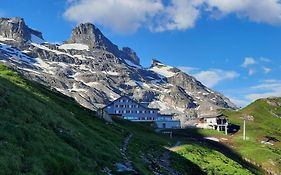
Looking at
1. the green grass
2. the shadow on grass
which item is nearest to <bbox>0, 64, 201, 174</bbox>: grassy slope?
the green grass

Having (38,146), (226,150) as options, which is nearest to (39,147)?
(38,146)

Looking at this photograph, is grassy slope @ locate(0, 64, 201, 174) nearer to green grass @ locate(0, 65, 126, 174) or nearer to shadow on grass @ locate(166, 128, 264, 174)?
green grass @ locate(0, 65, 126, 174)

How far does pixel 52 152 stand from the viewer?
2814 cm

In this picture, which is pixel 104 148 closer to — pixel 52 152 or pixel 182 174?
pixel 52 152

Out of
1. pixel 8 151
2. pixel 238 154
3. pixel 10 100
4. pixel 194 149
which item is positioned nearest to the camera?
pixel 8 151

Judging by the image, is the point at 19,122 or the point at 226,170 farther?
the point at 226,170

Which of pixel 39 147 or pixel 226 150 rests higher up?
pixel 39 147

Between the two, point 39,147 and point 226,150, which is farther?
point 226,150

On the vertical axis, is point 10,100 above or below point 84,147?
above

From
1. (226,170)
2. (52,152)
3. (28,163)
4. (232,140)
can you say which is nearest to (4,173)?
(28,163)

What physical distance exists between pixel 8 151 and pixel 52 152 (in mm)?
4395

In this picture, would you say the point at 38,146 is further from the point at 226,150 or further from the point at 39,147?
the point at 226,150

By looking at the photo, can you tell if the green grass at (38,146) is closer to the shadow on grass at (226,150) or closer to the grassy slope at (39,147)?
the grassy slope at (39,147)

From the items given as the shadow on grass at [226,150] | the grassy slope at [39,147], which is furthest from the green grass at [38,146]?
the shadow on grass at [226,150]
